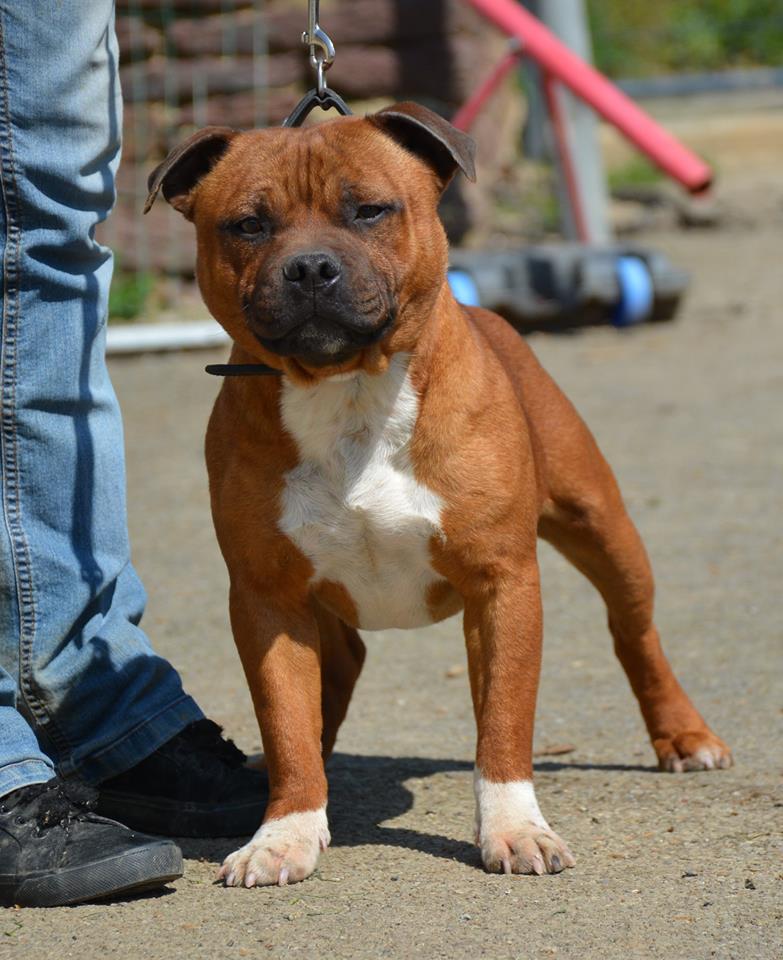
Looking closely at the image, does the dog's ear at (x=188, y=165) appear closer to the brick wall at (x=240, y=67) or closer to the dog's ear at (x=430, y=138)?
the dog's ear at (x=430, y=138)

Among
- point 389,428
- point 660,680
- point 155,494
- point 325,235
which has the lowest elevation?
point 155,494

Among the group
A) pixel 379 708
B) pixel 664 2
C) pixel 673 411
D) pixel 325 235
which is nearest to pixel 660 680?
pixel 379 708

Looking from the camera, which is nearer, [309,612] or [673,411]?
[309,612]

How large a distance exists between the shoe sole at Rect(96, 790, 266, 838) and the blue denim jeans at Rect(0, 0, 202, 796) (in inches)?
3.9

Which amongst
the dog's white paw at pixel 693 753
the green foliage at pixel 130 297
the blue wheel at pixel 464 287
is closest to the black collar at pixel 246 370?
the dog's white paw at pixel 693 753

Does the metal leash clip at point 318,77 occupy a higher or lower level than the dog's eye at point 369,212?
higher

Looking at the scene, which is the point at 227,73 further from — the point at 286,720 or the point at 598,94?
the point at 286,720

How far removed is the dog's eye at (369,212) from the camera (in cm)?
322

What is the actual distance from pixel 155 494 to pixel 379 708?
252cm

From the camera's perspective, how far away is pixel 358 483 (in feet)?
10.7

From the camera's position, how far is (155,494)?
6801 millimetres

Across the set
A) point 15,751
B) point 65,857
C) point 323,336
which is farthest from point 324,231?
point 65,857

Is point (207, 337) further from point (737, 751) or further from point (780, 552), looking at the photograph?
point (737, 751)

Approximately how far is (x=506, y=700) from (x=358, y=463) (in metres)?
0.58
